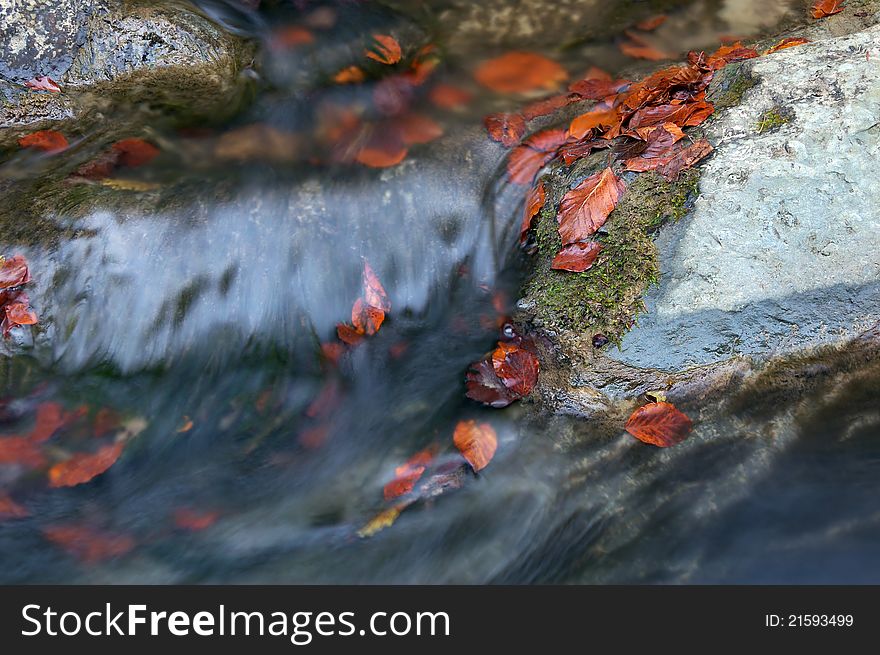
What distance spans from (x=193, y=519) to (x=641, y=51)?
3.59 metres

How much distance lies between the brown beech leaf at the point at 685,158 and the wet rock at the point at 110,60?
2404 millimetres

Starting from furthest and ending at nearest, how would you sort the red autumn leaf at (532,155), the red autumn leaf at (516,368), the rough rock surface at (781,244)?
1. the red autumn leaf at (532,155)
2. the red autumn leaf at (516,368)
3. the rough rock surface at (781,244)

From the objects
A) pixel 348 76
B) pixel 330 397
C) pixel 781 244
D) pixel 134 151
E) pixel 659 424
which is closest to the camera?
pixel 781 244

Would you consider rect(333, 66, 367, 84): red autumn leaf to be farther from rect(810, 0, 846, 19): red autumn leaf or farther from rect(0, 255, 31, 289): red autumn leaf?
rect(810, 0, 846, 19): red autumn leaf

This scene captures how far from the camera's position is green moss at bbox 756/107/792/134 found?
9.19ft

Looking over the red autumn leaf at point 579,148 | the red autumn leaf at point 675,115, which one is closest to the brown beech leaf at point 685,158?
the red autumn leaf at point 675,115

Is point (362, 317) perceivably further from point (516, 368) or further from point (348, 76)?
point (348, 76)

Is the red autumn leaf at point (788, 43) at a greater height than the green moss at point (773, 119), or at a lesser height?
greater

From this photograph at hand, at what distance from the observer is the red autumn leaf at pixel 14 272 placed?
307cm

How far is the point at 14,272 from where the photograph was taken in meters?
3.08

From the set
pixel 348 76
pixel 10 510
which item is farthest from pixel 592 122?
pixel 10 510

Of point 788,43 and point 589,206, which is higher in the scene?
point 788,43

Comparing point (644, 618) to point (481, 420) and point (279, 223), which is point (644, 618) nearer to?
point (481, 420)

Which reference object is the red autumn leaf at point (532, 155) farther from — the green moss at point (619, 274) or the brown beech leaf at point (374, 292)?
the brown beech leaf at point (374, 292)
